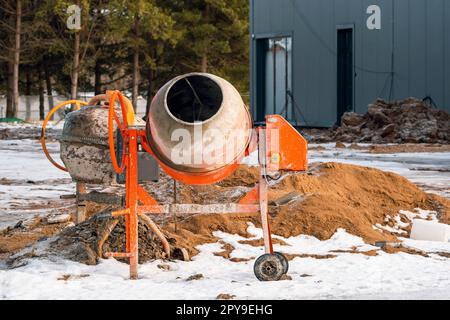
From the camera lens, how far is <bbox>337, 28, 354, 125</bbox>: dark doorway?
101 feet

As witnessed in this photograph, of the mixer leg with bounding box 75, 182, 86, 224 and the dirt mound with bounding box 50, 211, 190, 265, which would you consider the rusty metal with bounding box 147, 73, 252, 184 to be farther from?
the mixer leg with bounding box 75, 182, 86, 224

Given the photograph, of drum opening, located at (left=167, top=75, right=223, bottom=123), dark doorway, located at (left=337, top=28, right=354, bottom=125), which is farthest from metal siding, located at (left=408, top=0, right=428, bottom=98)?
drum opening, located at (left=167, top=75, right=223, bottom=123)

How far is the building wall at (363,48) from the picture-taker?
27609 millimetres

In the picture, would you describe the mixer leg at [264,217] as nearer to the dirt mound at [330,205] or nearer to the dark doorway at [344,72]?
the dirt mound at [330,205]

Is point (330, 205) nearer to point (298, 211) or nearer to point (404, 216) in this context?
point (298, 211)

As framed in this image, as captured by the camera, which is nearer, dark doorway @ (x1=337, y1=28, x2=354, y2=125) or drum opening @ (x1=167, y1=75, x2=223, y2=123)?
drum opening @ (x1=167, y1=75, x2=223, y2=123)

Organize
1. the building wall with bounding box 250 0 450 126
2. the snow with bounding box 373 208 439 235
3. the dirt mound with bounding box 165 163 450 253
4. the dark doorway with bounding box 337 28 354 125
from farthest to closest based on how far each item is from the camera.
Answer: the dark doorway with bounding box 337 28 354 125 → the building wall with bounding box 250 0 450 126 → the snow with bounding box 373 208 439 235 → the dirt mound with bounding box 165 163 450 253

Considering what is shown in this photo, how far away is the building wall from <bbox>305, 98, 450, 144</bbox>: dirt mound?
→ 5.10 feet

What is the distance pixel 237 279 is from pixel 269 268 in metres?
0.27

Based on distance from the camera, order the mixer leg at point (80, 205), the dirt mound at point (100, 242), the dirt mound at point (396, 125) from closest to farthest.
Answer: the dirt mound at point (100, 242)
the mixer leg at point (80, 205)
the dirt mound at point (396, 125)

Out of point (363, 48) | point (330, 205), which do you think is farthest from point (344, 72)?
point (330, 205)

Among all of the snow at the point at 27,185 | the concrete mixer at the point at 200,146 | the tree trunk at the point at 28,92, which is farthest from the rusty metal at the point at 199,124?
the tree trunk at the point at 28,92

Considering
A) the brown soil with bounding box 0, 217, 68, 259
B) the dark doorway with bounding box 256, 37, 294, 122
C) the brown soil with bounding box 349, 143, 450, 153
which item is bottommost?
the brown soil with bounding box 0, 217, 68, 259

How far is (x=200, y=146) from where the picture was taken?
6746 millimetres
